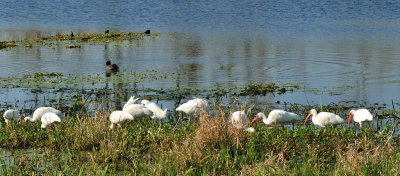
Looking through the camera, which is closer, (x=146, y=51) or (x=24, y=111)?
(x=24, y=111)

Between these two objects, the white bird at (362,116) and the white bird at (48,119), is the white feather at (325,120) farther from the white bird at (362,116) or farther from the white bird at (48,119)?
the white bird at (48,119)

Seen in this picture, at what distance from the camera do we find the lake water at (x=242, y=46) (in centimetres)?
1881

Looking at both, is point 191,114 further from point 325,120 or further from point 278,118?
point 325,120

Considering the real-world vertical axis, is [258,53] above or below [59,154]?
above

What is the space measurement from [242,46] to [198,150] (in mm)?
20646

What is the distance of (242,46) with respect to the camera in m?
29.5

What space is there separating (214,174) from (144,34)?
91.1 feet

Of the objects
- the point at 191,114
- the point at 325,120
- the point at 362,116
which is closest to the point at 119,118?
the point at 191,114

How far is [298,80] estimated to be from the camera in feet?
61.9

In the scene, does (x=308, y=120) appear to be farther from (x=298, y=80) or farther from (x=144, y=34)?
(x=144, y=34)

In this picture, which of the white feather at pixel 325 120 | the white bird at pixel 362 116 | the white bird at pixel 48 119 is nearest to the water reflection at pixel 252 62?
the white bird at pixel 362 116

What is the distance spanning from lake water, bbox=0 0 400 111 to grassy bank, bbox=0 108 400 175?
4534 millimetres

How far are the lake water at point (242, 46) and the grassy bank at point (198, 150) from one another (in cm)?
453

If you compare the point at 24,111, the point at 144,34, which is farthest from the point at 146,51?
the point at 24,111
